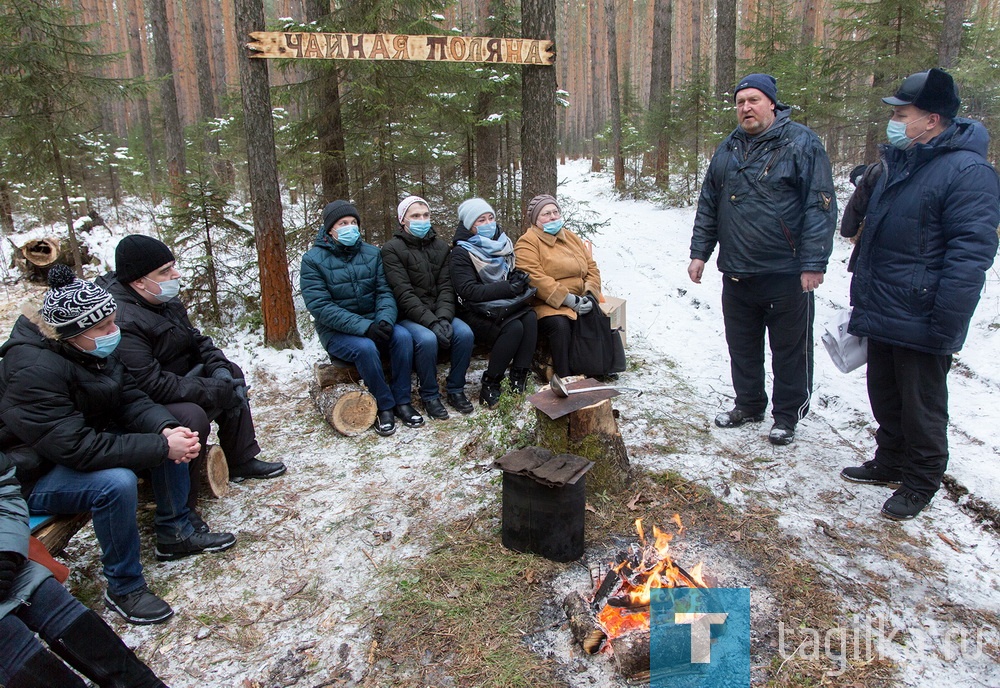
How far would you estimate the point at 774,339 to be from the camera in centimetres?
464

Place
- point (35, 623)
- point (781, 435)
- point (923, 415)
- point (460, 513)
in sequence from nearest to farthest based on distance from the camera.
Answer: point (35, 623) < point (923, 415) < point (460, 513) < point (781, 435)

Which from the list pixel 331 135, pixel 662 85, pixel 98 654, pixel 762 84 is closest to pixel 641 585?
pixel 98 654

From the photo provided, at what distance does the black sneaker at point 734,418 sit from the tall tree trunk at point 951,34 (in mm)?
7822

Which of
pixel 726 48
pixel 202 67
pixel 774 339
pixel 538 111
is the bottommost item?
pixel 774 339

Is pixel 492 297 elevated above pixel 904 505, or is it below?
above

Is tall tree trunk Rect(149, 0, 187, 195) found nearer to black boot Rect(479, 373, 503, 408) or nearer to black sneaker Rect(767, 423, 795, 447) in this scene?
black boot Rect(479, 373, 503, 408)

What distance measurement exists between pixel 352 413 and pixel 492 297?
1.57 meters

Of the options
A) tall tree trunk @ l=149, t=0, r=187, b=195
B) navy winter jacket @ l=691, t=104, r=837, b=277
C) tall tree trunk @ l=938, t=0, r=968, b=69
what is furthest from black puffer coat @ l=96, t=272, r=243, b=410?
tall tree trunk @ l=938, t=0, r=968, b=69

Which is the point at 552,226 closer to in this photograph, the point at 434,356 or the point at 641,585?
the point at 434,356

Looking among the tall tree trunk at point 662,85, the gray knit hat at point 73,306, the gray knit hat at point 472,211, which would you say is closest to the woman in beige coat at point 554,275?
the gray knit hat at point 472,211

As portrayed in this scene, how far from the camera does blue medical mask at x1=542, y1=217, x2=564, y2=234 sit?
5602 millimetres

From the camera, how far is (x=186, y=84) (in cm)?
3294

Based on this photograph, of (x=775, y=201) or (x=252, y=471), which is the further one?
(x=252, y=471)

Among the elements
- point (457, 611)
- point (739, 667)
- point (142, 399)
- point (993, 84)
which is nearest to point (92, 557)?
point (142, 399)
